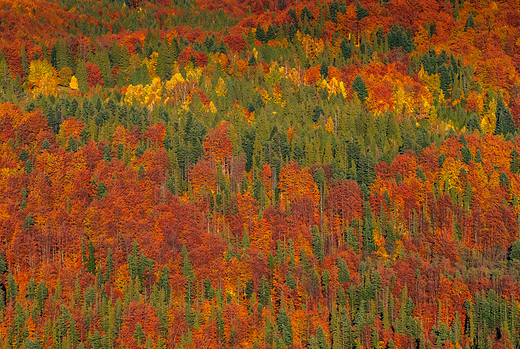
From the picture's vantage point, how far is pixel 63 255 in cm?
17638

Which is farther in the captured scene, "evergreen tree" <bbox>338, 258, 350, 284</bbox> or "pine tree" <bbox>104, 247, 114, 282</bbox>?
"pine tree" <bbox>104, 247, 114, 282</bbox>

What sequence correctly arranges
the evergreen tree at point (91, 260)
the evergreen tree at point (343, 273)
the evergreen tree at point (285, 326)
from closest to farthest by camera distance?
the evergreen tree at point (285, 326) < the evergreen tree at point (343, 273) < the evergreen tree at point (91, 260)

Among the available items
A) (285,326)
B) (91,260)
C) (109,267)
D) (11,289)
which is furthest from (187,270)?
(11,289)

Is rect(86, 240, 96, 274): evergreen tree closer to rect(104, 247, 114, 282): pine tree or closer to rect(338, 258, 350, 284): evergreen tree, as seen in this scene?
rect(104, 247, 114, 282): pine tree

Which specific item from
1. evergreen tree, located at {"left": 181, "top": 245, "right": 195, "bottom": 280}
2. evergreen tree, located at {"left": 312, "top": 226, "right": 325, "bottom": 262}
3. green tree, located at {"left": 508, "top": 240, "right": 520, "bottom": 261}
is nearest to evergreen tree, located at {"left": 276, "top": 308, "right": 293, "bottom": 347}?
evergreen tree, located at {"left": 181, "top": 245, "right": 195, "bottom": 280}

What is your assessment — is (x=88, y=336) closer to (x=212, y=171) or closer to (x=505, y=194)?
(x=212, y=171)

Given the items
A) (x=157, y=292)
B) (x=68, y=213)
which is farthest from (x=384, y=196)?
(x=68, y=213)

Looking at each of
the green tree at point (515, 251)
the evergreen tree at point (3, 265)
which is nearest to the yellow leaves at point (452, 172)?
the green tree at point (515, 251)

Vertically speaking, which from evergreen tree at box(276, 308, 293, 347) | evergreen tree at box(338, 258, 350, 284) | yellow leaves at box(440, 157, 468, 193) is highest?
yellow leaves at box(440, 157, 468, 193)

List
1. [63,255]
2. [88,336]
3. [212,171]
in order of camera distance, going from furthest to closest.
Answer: [212,171] < [63,255] < [88,336]

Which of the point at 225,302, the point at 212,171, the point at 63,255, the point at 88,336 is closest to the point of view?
the point at 88,336

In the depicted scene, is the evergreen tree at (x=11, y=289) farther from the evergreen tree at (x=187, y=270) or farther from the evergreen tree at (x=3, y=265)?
the evergreen tree at (x=187, y=270)

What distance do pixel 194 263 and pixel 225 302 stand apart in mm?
11808

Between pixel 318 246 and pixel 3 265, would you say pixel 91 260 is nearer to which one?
pixel 3 265
